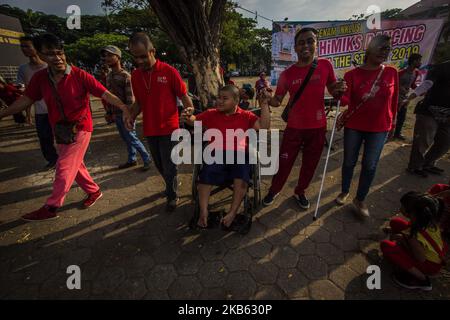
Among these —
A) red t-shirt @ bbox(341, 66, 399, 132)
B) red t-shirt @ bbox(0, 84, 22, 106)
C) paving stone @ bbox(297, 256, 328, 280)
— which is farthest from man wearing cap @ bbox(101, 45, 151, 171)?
red t-shirt @ bbox(0, 84, 22, 106)

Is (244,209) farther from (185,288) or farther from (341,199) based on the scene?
(341,199)

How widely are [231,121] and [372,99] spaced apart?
1701mm

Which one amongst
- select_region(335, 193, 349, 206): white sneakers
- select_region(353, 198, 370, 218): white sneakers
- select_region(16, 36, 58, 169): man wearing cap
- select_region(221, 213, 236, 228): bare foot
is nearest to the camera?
select_region(221, 213, 236, 228): bare foot

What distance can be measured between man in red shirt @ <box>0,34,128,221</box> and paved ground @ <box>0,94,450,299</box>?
58 centimetres

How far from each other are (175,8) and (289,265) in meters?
5.16

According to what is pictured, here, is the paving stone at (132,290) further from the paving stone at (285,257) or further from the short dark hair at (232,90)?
the short dark hair at (232,90)

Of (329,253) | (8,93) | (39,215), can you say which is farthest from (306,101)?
(8,93)

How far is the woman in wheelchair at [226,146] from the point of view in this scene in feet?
8.43

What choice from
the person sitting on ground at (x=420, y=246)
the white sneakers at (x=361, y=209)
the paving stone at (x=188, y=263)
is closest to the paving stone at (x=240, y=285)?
the paving stone at (x=188, y=263)

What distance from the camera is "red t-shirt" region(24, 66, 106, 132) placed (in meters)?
2.59

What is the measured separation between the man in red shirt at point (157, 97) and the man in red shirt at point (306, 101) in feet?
4.08

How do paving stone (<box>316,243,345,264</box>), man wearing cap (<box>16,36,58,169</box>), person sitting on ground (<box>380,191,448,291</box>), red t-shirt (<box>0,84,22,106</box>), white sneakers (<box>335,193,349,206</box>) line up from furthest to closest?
1. red t-shirt (<box>0,84,22,106</box>)
2. man wearing cap (<box>16,36,58,169</box>)
3. white sneakers (<box>335,193,349,206</box>)
4. paving stone (<box>316,243,345,264</box>)
5. person sitting on ground (<box>380,191,448,291</box>)

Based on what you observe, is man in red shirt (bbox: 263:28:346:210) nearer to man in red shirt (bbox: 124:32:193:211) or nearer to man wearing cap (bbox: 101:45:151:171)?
man in red shirt (bbox: 124:32:193:211)
